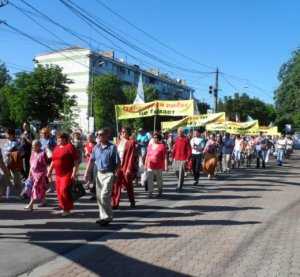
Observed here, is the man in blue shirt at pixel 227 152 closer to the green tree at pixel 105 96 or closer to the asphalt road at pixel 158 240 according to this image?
the asphalt road at pixel 158 240

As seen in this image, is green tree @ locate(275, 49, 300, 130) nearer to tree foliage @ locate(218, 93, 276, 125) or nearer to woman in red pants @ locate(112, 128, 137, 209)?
tree foliage @ locate(218, 93, 276, 125)

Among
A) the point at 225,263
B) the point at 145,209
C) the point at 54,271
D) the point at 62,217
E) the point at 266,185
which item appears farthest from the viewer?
the point at 266,185

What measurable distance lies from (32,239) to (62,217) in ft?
7.14

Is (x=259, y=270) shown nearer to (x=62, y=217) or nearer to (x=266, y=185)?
(x=62, y=217)

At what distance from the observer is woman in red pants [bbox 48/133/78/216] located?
11.4 m

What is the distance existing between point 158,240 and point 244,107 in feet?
280

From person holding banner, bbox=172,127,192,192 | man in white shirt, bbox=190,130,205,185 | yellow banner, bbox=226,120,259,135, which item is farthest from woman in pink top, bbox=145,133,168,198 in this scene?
yellow banner, bbox=226,120,259,135

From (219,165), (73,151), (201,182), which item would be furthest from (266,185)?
(73,151)

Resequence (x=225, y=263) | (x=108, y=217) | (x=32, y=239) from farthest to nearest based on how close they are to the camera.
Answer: (x=108, y=217) < (x=32, y=239) < (x=225, y=263)

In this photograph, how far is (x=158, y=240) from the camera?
9.43m

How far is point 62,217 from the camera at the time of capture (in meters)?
11.4

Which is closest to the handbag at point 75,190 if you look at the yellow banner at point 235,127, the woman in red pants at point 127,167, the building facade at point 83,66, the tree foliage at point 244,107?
the woman in red pants at point 127,167

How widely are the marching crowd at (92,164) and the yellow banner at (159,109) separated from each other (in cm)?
166

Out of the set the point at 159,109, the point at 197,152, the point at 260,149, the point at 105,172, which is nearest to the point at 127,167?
the point at 105,172
